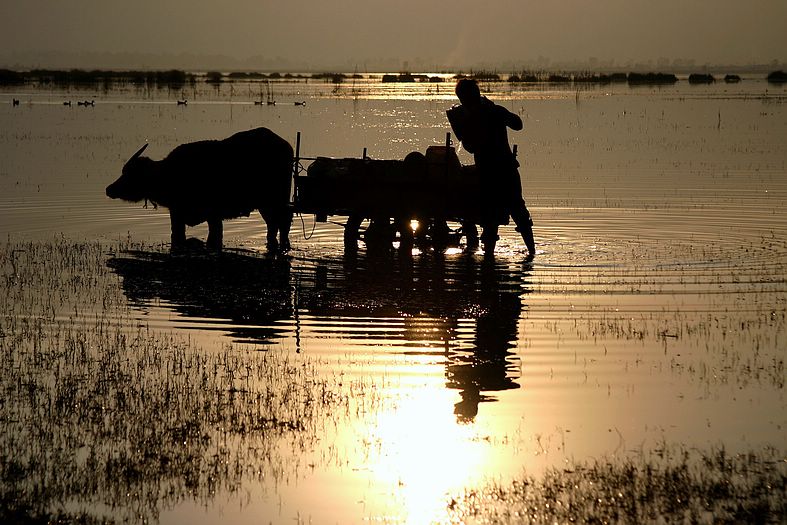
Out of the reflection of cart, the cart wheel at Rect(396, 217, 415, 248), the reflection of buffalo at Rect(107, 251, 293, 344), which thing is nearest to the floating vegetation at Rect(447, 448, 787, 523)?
the reflection of buffalo at Rect(107, 251, 293, 344)

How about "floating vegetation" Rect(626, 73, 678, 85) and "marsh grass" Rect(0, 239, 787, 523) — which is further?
"floating vegetation" Rect(626, 73, 678, 85)

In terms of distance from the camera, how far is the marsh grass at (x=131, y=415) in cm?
693

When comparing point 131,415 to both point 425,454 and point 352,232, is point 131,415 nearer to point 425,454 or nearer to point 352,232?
point 425,454

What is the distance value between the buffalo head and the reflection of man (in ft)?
15.1

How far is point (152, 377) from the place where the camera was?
31.2 ft

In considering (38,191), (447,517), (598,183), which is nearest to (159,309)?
(447,517)

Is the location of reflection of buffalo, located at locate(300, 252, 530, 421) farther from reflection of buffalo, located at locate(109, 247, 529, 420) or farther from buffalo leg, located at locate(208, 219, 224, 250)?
buffalo leg, located at locate(208, 219, 224, 250)

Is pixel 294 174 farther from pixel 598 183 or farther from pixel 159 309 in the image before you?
pixel 598 183

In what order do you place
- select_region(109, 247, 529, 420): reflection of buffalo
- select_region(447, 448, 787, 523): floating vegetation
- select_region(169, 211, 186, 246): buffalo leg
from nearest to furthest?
select_region(447, 448, 787, 523): floating vegetation, select_region(109, 247, 529, 420): reflection of buffalo, select_region(169, 211, 186, 246): buffalo leg

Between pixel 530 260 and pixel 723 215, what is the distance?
5.16 metres

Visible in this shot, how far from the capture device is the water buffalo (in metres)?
16.1

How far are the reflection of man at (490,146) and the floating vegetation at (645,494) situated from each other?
7.80 metres

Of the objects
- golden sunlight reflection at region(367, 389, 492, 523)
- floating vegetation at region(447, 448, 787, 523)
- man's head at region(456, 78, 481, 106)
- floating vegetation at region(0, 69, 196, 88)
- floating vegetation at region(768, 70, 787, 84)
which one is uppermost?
man's head at region(456, 78, 481, 106)

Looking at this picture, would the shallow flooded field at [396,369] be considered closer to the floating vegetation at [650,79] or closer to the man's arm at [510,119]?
the man's arm at [510,119]
